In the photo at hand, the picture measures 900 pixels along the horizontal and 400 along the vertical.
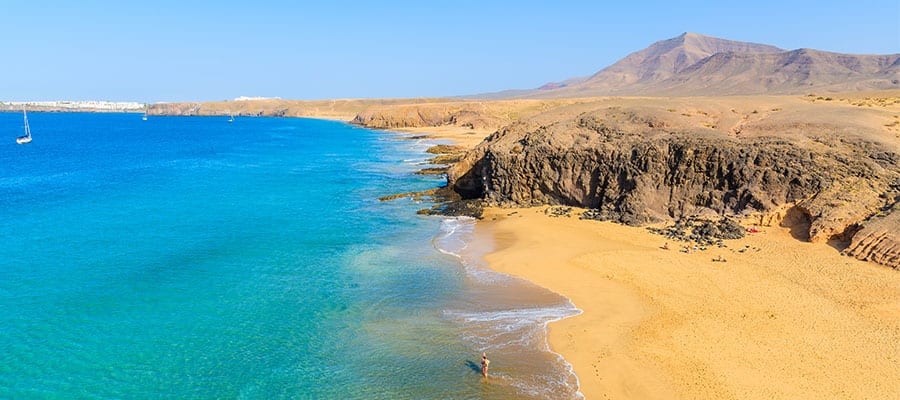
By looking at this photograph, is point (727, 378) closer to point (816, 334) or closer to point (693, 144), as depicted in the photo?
point (816, 334)

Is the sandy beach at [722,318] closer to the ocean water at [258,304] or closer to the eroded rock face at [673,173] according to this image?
the ocean water at [258,304]

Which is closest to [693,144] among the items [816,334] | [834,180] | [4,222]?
[834,180]

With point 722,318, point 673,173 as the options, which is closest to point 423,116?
point 673,173

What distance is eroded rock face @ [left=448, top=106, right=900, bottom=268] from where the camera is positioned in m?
30.5

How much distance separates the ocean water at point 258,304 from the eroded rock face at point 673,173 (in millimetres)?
7599

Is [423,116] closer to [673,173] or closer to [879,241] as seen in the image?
[673,173]

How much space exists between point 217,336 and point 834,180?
112 ft

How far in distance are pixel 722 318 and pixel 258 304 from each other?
20109mm

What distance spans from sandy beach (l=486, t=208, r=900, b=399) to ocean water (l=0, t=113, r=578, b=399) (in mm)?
1784

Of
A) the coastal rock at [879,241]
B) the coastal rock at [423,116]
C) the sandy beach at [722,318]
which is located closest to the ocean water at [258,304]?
the sandy beach at [722,318]

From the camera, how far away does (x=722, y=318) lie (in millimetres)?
21891

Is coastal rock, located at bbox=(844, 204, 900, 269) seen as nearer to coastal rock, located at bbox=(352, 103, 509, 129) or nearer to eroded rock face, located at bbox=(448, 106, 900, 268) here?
eroded rock face, located at bbox=(448, 106, 900, 268)

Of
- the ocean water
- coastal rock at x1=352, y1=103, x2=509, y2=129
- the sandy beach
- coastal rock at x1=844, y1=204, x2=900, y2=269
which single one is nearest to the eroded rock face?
coastal rock at x1=844, y1=204, x2=900, y2=269

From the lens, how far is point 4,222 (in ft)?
125
